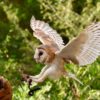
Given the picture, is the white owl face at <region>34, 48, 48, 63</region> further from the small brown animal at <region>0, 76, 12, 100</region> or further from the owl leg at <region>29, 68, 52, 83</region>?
the small brown animal at <region>0, 76, 12, 100</region>

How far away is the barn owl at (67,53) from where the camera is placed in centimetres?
99

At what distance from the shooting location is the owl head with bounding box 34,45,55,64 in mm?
986

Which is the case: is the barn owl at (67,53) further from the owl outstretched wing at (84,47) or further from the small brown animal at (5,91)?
the small brown animal at (5,91)

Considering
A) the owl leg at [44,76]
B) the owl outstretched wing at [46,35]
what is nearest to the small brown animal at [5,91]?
the owl leg at [44,76]

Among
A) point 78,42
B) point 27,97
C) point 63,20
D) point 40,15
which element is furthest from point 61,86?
point 40,15

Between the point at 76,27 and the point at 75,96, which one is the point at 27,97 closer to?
the point at 75,96

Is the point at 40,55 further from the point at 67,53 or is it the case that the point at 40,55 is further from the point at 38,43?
the point at 38,43

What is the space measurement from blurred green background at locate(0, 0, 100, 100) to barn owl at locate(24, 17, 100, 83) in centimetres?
7

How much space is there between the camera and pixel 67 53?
1038 mm

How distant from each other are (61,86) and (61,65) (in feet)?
0.57

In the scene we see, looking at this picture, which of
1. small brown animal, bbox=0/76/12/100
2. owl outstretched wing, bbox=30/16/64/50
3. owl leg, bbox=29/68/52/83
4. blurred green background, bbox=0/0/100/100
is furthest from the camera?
blurred green background, bbox=0/0/100/100

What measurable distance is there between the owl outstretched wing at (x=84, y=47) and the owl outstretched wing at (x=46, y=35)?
0.04 m

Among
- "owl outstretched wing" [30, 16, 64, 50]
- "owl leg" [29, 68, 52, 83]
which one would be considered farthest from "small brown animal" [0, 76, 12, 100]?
"owl outstretched wing" [30, 16, 64, 50]

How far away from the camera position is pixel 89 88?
50.9 inches
